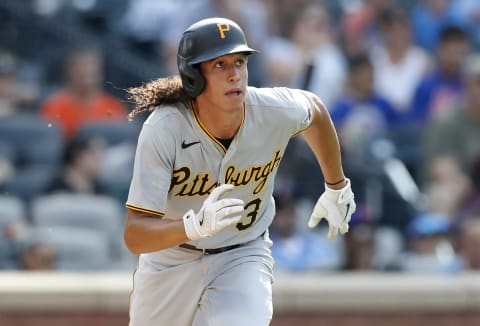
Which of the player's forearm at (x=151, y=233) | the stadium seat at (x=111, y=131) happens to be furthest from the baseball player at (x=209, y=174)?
the stadium seat at (x=111, y=131)

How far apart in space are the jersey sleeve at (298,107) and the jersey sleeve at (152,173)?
0.63 metres

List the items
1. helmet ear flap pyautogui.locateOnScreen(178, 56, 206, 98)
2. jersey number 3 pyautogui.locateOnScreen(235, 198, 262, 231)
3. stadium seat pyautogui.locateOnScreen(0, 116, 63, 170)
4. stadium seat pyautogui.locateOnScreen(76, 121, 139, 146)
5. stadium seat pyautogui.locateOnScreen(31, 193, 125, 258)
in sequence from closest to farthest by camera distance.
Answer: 1. helmet ear flap pyautogui.locateOnScreen(178, 56, 206, 98)
2. jersey number 3 pyautogui.locateOnScreen(235, 198, 262, 231)
3. stadium seat pyautogui.locateOnScreen(31, 193, 125, 258)
4. stadium seat pyautogui.locateOnScreen(0, 116, 63, 170)
5. stadium seat pyautogui.locateOnScreen(76, 121, 139, 146)

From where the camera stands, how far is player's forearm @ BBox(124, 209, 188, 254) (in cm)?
438

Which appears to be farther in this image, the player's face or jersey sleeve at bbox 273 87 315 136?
jersey sleeve at bbox 273 87 315 136

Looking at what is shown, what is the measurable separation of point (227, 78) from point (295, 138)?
4339 millimetres

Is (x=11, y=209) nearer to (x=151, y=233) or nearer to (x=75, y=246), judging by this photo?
(x=75, y=246)

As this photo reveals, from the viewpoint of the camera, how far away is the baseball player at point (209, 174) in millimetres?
4559

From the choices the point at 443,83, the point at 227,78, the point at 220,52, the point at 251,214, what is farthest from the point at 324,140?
the point at 443,83

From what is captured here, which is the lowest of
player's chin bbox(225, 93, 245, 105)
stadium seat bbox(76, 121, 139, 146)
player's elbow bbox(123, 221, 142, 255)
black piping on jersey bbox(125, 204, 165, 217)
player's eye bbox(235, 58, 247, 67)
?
player's elbow bbox(123, 221, 142, 255)

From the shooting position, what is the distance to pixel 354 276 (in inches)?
306

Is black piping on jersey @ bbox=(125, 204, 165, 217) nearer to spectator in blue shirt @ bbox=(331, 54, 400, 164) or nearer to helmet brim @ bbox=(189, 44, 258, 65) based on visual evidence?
helmet brim @ bbox=(189, 44, 258, 65)

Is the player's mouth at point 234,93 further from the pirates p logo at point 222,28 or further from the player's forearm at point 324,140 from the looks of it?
the player's forearm at point 324,140

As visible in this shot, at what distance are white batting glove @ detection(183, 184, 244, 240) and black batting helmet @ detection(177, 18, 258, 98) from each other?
1.81ft

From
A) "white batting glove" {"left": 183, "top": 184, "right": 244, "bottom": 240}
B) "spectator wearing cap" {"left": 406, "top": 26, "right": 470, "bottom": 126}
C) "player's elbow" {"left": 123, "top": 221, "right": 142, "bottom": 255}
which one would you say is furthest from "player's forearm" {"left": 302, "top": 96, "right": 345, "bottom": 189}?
"spectator wearing cap" {"left": 406, "top": 26, "right": 470, "bottom": 126}
